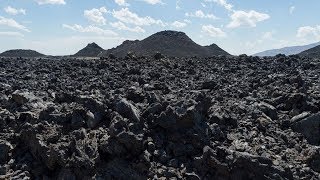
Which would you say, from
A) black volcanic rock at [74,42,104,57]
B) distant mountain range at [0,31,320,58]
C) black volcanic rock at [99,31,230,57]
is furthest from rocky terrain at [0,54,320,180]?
black volcanic rock at [99,31,230,57]

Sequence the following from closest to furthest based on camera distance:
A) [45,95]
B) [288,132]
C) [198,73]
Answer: [288,132], [45,95], [198,73]

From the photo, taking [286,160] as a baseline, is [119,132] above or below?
above

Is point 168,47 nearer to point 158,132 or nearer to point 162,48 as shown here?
point 162,48

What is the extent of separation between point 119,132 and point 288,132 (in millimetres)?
5904

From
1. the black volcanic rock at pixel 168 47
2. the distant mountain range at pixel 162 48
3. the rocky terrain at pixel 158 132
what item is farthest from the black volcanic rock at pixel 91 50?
the rocky terrain at pixel 158 132

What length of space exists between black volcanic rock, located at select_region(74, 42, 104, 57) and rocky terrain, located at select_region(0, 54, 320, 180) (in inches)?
2089

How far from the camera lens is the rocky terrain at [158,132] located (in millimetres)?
12219

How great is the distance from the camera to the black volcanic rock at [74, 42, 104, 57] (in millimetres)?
71675

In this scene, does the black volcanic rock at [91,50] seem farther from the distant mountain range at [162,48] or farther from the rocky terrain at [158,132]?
the rocky terrain at [158,132]

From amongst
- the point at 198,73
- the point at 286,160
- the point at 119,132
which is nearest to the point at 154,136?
the point at 119,132

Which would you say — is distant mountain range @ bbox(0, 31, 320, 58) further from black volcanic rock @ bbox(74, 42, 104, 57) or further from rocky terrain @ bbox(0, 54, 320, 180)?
rocky terrain @ bbox(0, 54, 320, 180)

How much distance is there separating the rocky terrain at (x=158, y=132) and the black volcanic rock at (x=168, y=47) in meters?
53.3

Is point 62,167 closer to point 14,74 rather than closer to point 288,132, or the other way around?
point 288,132

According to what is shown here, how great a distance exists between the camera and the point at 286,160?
12.8 m
